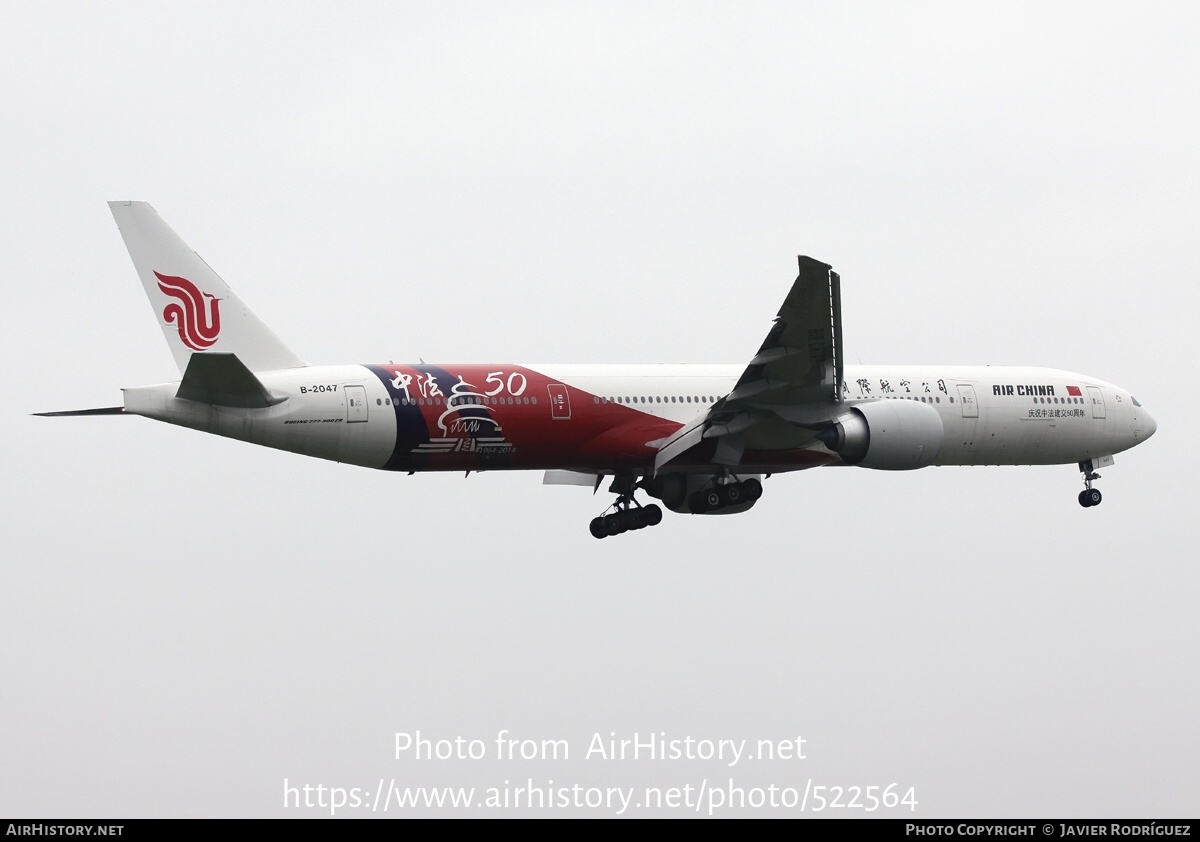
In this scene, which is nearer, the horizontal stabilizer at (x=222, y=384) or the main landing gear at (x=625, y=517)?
the horizontal stabilizer at (x=222, y=384)

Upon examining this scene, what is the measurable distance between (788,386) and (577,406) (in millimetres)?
4341

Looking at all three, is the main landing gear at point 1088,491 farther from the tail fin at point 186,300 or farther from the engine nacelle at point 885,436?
the tail fin at point 186,300

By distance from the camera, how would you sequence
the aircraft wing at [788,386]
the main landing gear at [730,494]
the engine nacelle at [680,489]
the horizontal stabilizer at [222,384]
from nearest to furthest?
1. the horizontal stabilizer at [222,384]
2. the aircraft wing at [788,386]
3. the main landing gear at [730,494]
4. the engine nacelle at [680,489]

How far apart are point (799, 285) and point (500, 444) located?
6848 mm

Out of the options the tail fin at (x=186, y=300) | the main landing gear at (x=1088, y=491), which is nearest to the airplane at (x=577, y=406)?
the tail fin at (x=186, y=300)

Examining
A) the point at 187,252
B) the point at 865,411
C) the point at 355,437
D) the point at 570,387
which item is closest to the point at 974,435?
the point at 865,411

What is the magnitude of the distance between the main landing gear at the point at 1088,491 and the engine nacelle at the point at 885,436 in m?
7.91

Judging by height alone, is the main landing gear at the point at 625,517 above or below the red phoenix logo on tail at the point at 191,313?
below

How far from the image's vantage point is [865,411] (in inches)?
1230

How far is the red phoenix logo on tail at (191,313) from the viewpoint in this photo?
2969cm

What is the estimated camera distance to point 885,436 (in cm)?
3106

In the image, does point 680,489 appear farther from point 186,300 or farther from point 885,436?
point 186,300

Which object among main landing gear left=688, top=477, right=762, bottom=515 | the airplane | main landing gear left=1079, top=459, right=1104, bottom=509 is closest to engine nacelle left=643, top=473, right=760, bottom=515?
the airplane

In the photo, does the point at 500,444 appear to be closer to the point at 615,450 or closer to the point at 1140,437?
the point at 615,450
